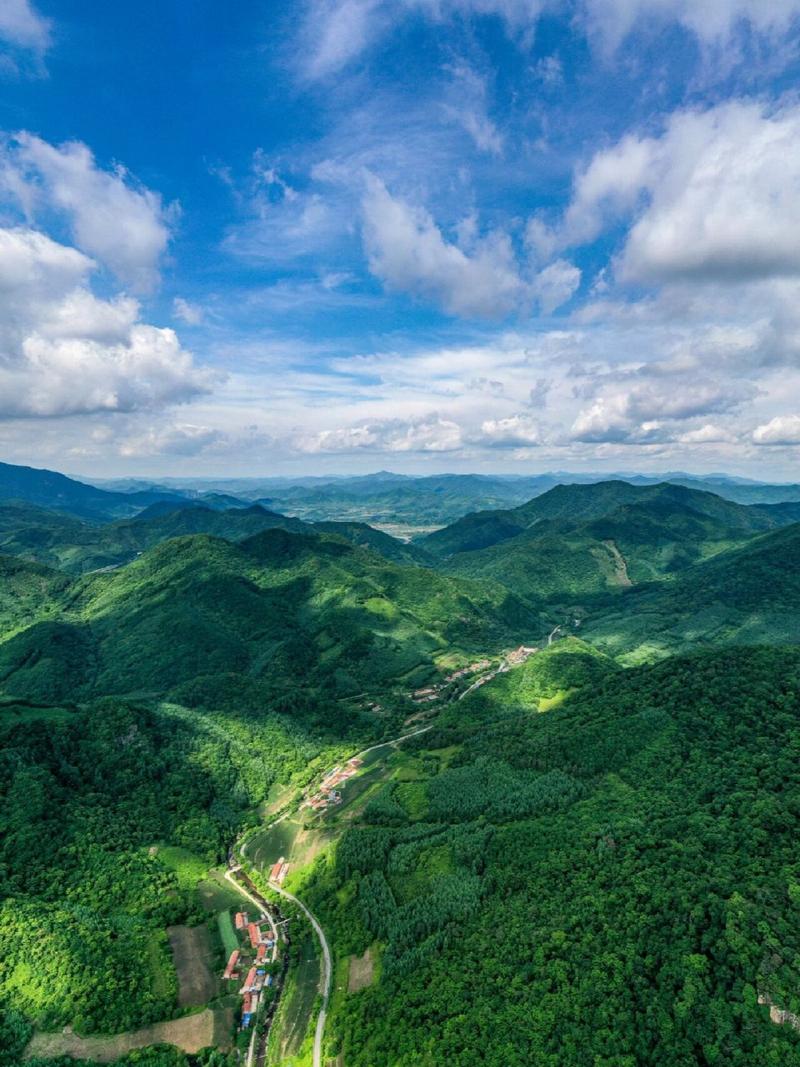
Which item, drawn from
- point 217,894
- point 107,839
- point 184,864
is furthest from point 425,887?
point 107,839

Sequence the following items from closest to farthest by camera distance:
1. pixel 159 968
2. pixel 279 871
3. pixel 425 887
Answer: pixel 159 968
pixel 425 887
pixel 279 871

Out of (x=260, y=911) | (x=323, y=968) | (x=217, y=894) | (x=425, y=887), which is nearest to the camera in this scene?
(x=323, y=968)

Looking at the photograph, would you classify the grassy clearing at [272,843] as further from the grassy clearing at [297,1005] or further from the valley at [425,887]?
the grassy clearing at [297,1005]

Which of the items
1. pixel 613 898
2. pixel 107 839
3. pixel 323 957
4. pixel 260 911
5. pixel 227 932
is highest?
pixel 613 898

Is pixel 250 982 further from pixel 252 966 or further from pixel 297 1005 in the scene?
pixel 297 1005

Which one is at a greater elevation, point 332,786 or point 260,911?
point 332,786

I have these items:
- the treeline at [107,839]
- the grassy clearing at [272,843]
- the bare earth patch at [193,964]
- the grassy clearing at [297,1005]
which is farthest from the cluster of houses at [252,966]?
the grassy clearing at [272,843]
